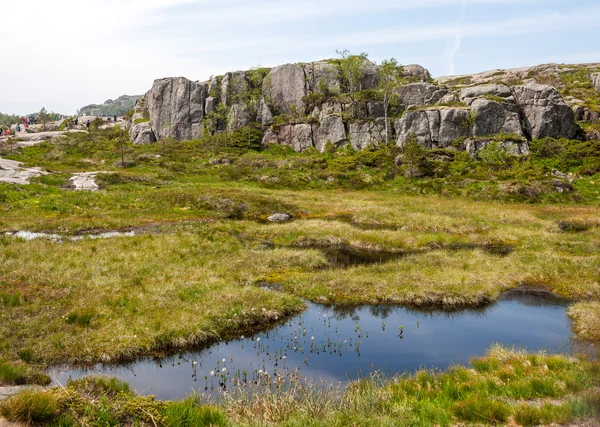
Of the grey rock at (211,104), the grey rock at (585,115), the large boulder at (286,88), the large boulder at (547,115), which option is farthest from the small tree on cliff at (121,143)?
the grey rock at (585,115)

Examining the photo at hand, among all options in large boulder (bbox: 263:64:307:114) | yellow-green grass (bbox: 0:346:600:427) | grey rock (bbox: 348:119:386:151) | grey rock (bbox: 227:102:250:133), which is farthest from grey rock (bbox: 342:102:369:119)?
yellow-green grass (bbox: 0:346:600:427)

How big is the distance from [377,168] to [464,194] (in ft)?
71.3

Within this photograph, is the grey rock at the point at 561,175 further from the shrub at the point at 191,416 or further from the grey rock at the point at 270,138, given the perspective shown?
the shrub at the point at 191,416

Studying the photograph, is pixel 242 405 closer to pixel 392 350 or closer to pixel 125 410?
pixel 125 410

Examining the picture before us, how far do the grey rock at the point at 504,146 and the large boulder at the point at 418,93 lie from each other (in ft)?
73.1

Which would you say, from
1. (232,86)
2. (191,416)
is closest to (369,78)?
(232,86)

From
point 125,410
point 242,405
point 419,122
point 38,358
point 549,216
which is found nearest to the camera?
point 125,410

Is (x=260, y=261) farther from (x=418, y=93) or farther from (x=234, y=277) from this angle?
(x=418, y=93)

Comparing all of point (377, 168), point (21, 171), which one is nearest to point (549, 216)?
point (377, 168)

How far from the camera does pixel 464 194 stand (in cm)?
6241

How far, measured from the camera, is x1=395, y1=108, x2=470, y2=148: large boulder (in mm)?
90438

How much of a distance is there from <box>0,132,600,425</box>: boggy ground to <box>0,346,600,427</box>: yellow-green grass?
9 cm

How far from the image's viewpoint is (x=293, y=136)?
109 meters

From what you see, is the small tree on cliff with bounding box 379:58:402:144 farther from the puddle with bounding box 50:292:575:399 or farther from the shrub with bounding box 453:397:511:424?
the shrub with bounding box 453:397:511:424
